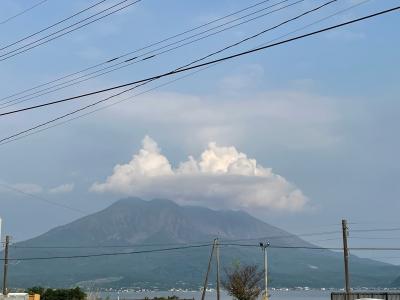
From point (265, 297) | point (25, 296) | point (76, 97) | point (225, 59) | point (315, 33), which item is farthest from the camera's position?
point (265, 297)

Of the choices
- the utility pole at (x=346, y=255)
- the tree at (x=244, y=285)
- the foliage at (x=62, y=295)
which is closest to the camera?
the utility pole at (x=346, y=255)

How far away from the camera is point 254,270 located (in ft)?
290

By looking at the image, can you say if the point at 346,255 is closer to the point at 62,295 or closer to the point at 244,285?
the point at 244,285

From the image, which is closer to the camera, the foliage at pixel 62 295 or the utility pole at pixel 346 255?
the utility pole at pixel 346 255

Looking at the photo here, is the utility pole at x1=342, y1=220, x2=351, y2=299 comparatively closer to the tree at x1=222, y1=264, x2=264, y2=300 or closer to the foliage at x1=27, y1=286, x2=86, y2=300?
the tree at x1=222, y1=264, x2=264, y2=300

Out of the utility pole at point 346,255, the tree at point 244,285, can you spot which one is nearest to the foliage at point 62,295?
the tree at point 244,285

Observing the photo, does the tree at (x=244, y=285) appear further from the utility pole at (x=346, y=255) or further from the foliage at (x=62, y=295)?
the utility pole at (x=346, y=255)

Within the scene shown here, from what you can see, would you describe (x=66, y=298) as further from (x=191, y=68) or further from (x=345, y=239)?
(x=191, y=68)

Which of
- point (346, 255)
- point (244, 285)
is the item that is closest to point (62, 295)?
point (244, 285)

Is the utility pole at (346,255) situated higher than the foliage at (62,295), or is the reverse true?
the utility pole at (346,255)

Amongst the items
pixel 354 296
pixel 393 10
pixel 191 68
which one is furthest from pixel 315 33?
pixel 354 296

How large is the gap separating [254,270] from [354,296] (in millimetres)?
33388

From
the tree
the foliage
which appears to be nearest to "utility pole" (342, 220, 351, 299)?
the tree

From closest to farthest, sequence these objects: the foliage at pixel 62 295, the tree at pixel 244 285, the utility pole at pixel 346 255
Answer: the utility pole at pixel 346 255, the tree at pixel 244 285, the foliage at pixel 62 295
